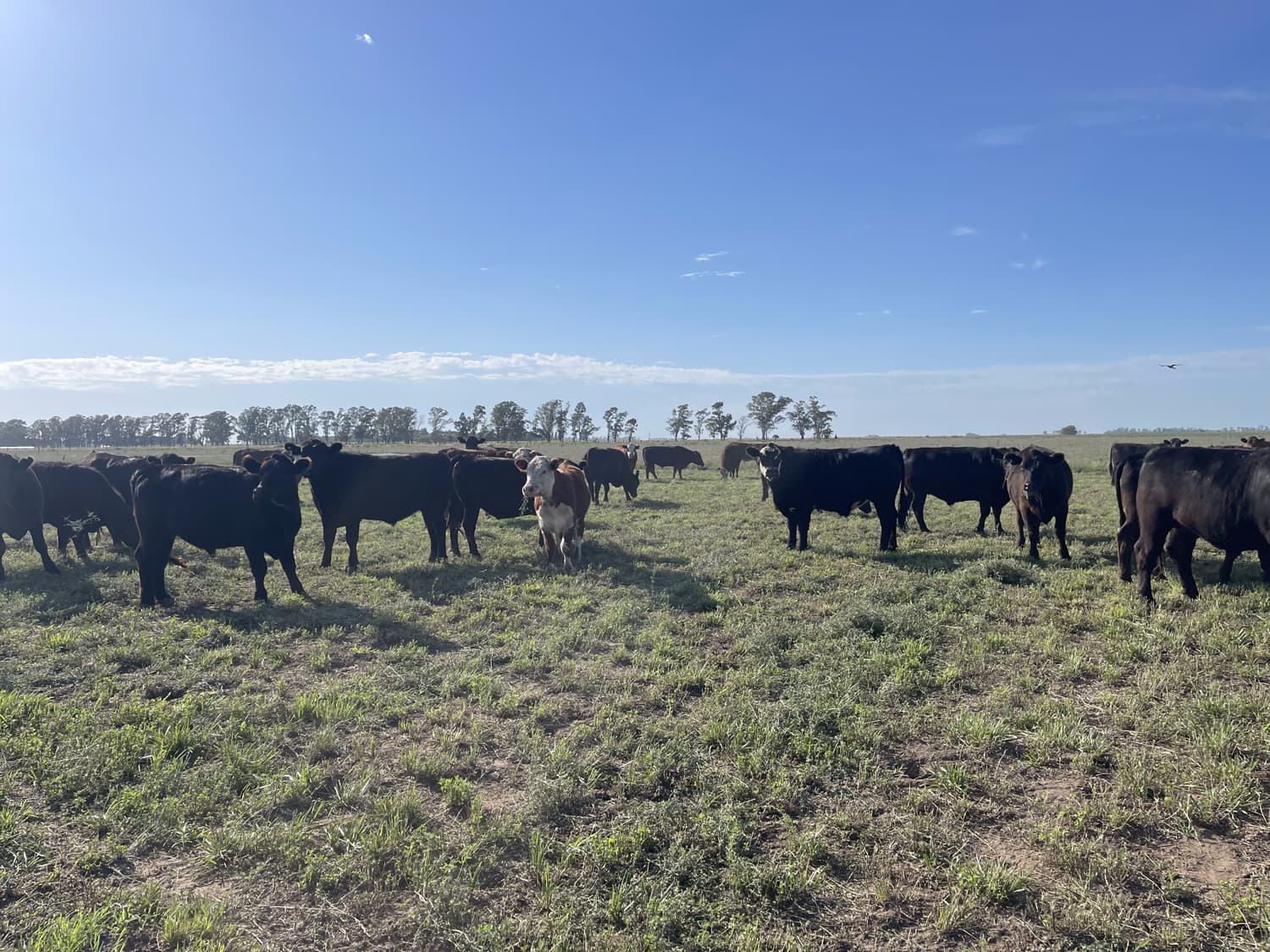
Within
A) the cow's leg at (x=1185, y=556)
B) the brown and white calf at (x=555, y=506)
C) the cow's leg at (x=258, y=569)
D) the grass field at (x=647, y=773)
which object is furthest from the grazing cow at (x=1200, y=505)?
the cow's leg at (x=258, y=569)

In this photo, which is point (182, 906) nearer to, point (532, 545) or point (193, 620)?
point (193, 620)

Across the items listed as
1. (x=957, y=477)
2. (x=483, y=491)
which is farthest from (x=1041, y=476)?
(x=483, y=491)

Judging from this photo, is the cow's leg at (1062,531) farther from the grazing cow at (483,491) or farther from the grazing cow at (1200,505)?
the grazing cow at (483,491)

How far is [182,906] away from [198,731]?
6.87 ft

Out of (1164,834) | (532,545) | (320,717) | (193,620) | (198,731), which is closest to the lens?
(1164,834)

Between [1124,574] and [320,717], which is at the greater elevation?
[1124,574]

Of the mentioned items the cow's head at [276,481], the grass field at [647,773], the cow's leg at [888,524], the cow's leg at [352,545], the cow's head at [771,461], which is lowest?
the grass field at [647,773]

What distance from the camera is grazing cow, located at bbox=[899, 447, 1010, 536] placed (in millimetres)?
12773

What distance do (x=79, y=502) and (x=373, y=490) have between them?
5689mm

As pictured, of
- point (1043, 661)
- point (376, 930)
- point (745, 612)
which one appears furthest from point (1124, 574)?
point (376, 930)

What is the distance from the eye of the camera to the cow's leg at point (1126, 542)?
844 cm

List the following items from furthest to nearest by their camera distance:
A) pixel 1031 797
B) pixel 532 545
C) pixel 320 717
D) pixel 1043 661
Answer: pixel 532 545, pixel 1043 661, pixel 320 717, pixel 1031 797

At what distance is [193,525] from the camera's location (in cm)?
862

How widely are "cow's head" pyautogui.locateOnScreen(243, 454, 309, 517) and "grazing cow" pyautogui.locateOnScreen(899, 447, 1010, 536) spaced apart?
11.9m
